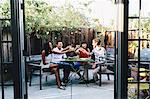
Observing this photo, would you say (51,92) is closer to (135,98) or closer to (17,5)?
(135,98)

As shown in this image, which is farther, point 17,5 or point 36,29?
point 36,29

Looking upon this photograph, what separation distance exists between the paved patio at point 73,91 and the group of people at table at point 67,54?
12 cm

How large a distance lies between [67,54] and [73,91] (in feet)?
2.24

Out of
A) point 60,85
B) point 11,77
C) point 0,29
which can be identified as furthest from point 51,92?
point 0,29

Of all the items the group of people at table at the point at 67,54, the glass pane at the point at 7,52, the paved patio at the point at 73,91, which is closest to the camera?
the glass pane at the point at 7,52

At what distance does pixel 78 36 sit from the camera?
15.6 feet

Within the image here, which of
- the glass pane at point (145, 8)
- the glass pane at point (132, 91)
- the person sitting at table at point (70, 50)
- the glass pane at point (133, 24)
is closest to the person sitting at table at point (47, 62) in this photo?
the person sitting at table at point (70, 50)

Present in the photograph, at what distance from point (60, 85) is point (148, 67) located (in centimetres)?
179

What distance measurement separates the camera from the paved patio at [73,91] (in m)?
4.90

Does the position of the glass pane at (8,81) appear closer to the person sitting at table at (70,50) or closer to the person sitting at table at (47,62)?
the person sitting at table at (47,62)

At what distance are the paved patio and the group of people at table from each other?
0.12m

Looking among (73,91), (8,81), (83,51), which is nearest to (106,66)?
(83,51)

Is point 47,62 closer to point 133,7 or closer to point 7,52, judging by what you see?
point 7,52

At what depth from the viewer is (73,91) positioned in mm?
5105
